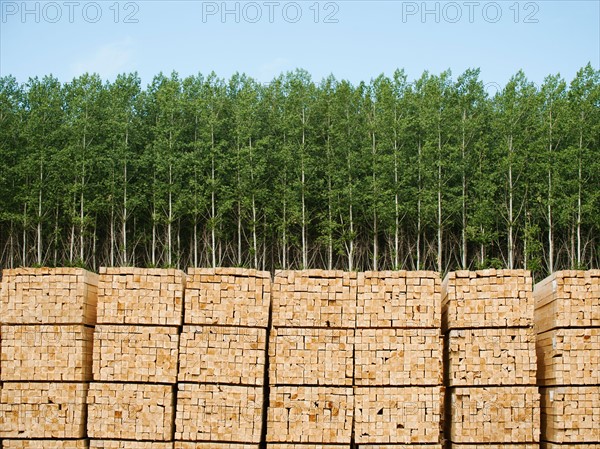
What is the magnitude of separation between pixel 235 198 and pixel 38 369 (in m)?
27.4

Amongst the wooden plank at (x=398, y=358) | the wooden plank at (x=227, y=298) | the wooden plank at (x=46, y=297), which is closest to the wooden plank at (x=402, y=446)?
the wooden plank at (x=398, y=358)

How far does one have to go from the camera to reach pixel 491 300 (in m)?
12.6

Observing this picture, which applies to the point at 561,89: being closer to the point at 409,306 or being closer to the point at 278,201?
the point at 278,201

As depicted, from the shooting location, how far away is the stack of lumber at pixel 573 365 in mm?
12117

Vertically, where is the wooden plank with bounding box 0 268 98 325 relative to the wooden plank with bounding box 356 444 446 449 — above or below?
above

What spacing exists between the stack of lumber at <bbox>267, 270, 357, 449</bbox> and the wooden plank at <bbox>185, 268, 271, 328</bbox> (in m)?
0.22

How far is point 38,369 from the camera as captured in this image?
41.9 feet

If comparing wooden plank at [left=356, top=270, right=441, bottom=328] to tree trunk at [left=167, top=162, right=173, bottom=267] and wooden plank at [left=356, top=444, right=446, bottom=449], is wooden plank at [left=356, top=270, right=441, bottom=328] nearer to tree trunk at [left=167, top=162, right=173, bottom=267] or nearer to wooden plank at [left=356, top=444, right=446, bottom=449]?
wooden plank at [left=356, top=444, right=446, bottom=449]

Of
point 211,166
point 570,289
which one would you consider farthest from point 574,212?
point 570,289

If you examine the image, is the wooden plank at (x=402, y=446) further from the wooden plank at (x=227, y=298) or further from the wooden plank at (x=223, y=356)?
the wooden plank at (x=227, y=298)

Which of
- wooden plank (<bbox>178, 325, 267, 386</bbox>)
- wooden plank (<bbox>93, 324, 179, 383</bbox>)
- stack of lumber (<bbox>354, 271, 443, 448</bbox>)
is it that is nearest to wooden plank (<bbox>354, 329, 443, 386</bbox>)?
stack of lumber (<bbox>354, 271, 443, 448</bbox>)

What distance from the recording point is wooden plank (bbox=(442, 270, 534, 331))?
12508 mm

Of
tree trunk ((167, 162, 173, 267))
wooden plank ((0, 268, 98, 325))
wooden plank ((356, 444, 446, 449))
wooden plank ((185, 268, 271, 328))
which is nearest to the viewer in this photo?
wooden plank ((356, 444, 446, 449))

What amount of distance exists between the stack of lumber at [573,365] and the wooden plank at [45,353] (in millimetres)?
6848
